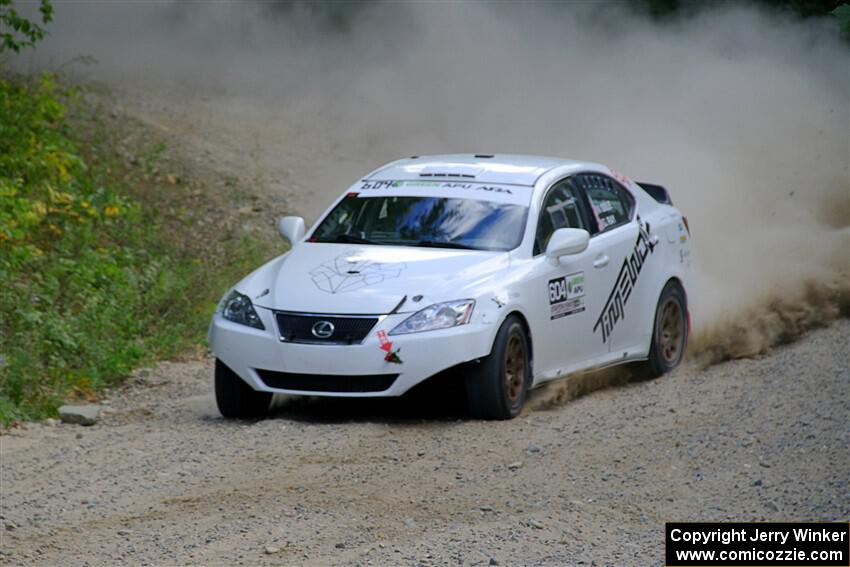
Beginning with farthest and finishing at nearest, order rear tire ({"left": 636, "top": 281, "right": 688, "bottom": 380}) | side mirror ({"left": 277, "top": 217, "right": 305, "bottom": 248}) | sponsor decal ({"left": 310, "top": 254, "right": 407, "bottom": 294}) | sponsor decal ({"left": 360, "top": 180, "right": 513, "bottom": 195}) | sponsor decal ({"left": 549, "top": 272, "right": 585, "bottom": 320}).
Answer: rear tire ({"left": 636, "top": 281, "right": 688, "bottom": 380})
side mirror ({"left": 277, "top": 217, "right": 305, "bottom": 248})
sponsor decal ({"left": 360, "top": 180, "right": 513, "bottom": 195})
sponsor decal ({"left": 549, "top": 272, "right": 585, "bottom": 320})
sponsor decal ({"left": 310, "top": 254, "right": 407, "bottom": 294})

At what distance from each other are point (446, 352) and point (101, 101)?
12.9 meters

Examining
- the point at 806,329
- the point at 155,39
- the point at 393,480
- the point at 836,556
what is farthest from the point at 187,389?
the point at 155,39

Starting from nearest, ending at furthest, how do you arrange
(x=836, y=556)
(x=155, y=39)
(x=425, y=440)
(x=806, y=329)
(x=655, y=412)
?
(x=836, y=556) → (x=425, y=440) → (x=655, y=412) → (x=806, y=329) → (x=155, y=39)

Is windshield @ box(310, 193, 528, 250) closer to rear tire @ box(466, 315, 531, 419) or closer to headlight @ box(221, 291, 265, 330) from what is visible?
rear tire @ box(466, 315, 531, 419)

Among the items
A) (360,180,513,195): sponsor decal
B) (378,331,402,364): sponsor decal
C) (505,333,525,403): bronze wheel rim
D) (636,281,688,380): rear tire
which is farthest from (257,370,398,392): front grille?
(636,281,688,380): rear tire

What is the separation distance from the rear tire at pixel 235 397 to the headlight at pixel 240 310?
31 centimetres

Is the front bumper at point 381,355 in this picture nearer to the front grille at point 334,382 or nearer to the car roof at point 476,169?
the front grille at point 334,382

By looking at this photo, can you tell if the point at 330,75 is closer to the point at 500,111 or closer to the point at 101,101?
the point at 500,111

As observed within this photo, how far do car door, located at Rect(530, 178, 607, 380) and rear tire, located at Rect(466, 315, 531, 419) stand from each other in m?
0.20

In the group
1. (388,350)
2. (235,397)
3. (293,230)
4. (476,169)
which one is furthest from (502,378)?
(293,230)

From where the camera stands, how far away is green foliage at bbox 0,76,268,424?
1172 centimetres

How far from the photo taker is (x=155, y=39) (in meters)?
25.6

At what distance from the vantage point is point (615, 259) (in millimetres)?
11133

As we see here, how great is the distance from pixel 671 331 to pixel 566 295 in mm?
1730
